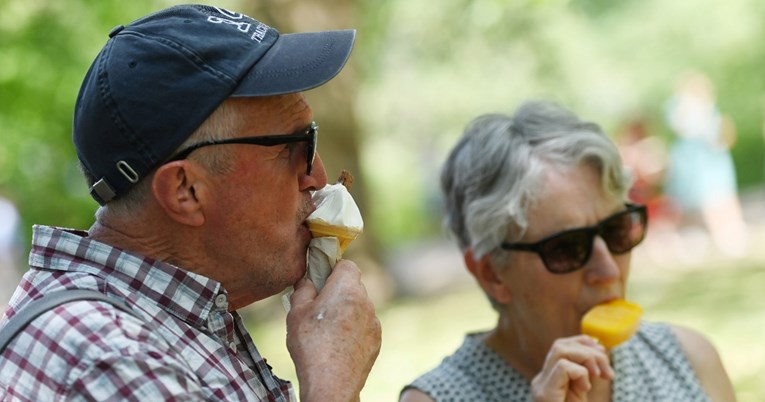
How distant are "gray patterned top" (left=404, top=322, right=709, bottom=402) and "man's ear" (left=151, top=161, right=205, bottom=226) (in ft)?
4.03

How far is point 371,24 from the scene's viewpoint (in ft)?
56.6

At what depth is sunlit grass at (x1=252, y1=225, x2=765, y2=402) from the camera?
718cm

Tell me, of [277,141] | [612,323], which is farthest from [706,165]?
[277,141]

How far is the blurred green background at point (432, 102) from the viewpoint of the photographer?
31.4 ft

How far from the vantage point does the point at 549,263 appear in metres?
2.93

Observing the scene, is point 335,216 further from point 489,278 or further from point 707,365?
point 707,365

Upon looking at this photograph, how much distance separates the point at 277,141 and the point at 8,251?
12.5 meters

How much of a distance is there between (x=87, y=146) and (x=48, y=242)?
0.63 ft

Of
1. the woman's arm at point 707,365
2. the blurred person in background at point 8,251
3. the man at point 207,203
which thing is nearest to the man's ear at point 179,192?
the man at point 207,203

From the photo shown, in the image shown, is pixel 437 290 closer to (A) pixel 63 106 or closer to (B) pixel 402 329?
(B) pixel 402 329

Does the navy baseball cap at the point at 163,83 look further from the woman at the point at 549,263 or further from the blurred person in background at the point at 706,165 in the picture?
the blurred person in background at the point at 706,165

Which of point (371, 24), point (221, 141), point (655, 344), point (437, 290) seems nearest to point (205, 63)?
point (221, 141)

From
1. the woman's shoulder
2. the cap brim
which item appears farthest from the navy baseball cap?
the woman's shoulder

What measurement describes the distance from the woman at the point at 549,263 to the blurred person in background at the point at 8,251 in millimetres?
11236
